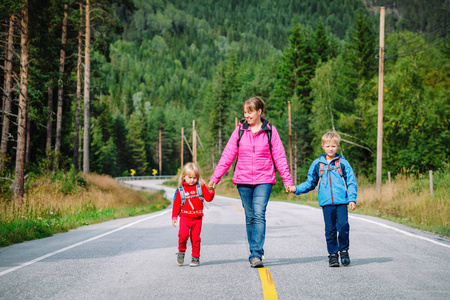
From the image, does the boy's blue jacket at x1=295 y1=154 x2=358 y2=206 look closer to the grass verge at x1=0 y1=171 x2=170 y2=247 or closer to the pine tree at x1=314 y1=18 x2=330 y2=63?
the grass verge at x1=0 y1=171 x2=170 y2=247

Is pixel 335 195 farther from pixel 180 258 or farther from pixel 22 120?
pixel 22 120

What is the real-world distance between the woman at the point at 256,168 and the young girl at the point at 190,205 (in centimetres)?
26

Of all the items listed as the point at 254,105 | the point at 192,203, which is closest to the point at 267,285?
the point at 192,203

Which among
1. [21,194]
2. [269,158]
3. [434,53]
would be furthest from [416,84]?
[269,158]

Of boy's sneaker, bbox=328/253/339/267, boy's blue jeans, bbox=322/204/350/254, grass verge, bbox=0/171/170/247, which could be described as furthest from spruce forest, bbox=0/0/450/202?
boy's sneaker, bbox=328/253/339/267

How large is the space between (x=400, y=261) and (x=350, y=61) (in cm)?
4252

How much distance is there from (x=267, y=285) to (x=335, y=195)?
71.3 inches

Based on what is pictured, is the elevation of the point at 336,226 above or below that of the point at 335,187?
below

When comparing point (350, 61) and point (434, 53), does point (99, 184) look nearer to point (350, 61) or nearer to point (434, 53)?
point (350, 61)

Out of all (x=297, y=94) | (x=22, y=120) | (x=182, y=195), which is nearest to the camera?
(x=182, y=195)

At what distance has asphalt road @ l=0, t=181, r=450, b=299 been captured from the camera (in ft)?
15.1

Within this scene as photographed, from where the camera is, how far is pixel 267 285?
489cm

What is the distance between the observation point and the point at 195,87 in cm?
16925

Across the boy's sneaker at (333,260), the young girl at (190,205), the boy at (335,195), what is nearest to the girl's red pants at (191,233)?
the young girl at (190,205)
